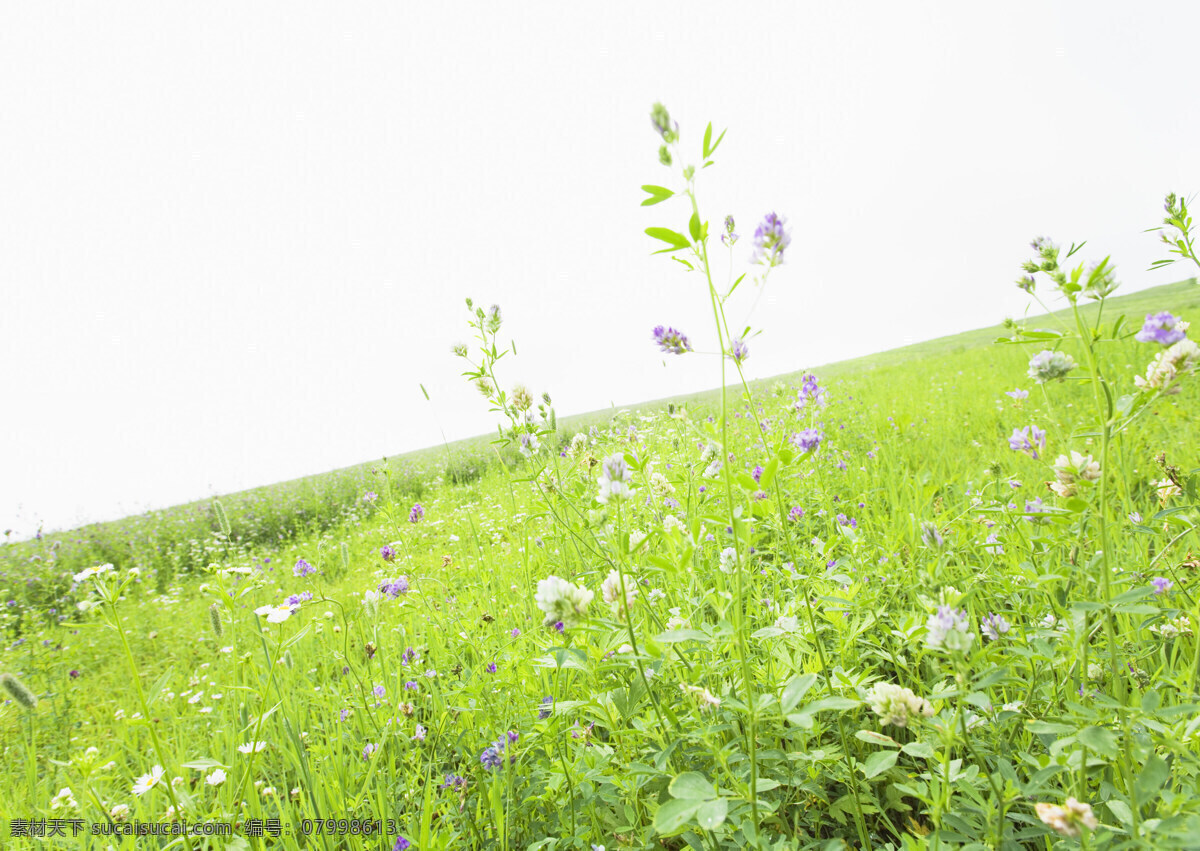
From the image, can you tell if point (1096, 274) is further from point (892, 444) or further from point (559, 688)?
point (892, 444)

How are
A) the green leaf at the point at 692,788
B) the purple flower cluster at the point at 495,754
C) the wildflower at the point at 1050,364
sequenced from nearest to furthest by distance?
the green leaf at the point at 692,788 → the wildflower at the point at 1050,364 → the purple flower cluster at the point at 495,754

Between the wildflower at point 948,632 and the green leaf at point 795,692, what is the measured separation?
0.75 feet

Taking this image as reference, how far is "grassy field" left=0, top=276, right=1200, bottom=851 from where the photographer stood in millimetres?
993

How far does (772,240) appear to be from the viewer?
1206mm

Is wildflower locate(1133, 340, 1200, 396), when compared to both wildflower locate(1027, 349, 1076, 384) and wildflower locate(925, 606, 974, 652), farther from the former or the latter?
wildflower locate(925, 606, 974, 652)

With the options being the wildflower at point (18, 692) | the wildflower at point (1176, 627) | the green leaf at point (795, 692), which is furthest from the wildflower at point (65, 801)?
the wildflower at point (1176, 627)

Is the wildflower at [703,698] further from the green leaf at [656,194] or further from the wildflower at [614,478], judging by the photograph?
the green leaf at [656,194]

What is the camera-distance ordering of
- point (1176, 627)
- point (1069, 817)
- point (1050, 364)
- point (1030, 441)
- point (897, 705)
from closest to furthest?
point (1069, 817) → point (897, 705) → point (1050, 364) → point (1176, 627) → point (1030, 441)

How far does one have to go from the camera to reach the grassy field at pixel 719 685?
0.99 m

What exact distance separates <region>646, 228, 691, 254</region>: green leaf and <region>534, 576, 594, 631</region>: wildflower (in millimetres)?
714

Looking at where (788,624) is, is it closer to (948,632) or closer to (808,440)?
(948,632)

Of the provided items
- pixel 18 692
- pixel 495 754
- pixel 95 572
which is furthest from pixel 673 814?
pixel 18 692

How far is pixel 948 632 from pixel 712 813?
1.72 ft

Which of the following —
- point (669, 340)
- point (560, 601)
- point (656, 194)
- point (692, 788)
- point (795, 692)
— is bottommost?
point (692, 788)
